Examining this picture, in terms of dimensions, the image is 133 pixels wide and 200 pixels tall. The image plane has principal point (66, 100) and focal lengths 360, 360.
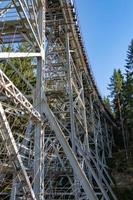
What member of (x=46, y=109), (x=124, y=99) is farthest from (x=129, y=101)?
(x=46, y=109)

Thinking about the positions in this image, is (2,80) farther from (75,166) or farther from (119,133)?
(119,133)

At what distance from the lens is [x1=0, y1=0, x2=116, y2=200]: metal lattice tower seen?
8.27 metres

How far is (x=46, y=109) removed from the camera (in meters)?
9.80

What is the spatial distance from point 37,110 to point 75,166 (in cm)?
183

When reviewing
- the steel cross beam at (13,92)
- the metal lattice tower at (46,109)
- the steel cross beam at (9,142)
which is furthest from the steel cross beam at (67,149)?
the steel cross beam at (9,142)

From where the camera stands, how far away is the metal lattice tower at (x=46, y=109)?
8273mm

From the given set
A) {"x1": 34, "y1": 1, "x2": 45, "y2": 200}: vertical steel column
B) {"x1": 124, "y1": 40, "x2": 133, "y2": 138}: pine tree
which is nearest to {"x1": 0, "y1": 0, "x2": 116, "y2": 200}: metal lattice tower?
{"x1": 34, "y1": 1, "x2": 45, "y2": 200}: vertical steel column

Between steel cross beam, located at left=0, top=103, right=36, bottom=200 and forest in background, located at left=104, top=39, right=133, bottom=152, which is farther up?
forest in background, located at left=104, top=39, right=133, bottom=152

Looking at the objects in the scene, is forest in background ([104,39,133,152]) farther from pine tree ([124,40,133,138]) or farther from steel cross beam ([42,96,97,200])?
steel cross beam ([42,96,97,200])

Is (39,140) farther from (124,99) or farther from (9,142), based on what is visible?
(124,99)

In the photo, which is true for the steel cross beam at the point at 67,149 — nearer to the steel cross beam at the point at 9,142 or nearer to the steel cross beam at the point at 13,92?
the steel cross beam at the point at 13,92

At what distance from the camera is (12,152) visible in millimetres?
7641

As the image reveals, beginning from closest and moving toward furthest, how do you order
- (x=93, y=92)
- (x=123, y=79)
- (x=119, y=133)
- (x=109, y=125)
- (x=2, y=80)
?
(x=2, y=80) < (x=93, y=92) < (x=109, y=125) < (x=119, y=133) < (x=123, y=79)

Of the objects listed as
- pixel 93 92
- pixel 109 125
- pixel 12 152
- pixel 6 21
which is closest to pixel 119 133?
pixel 109 125
